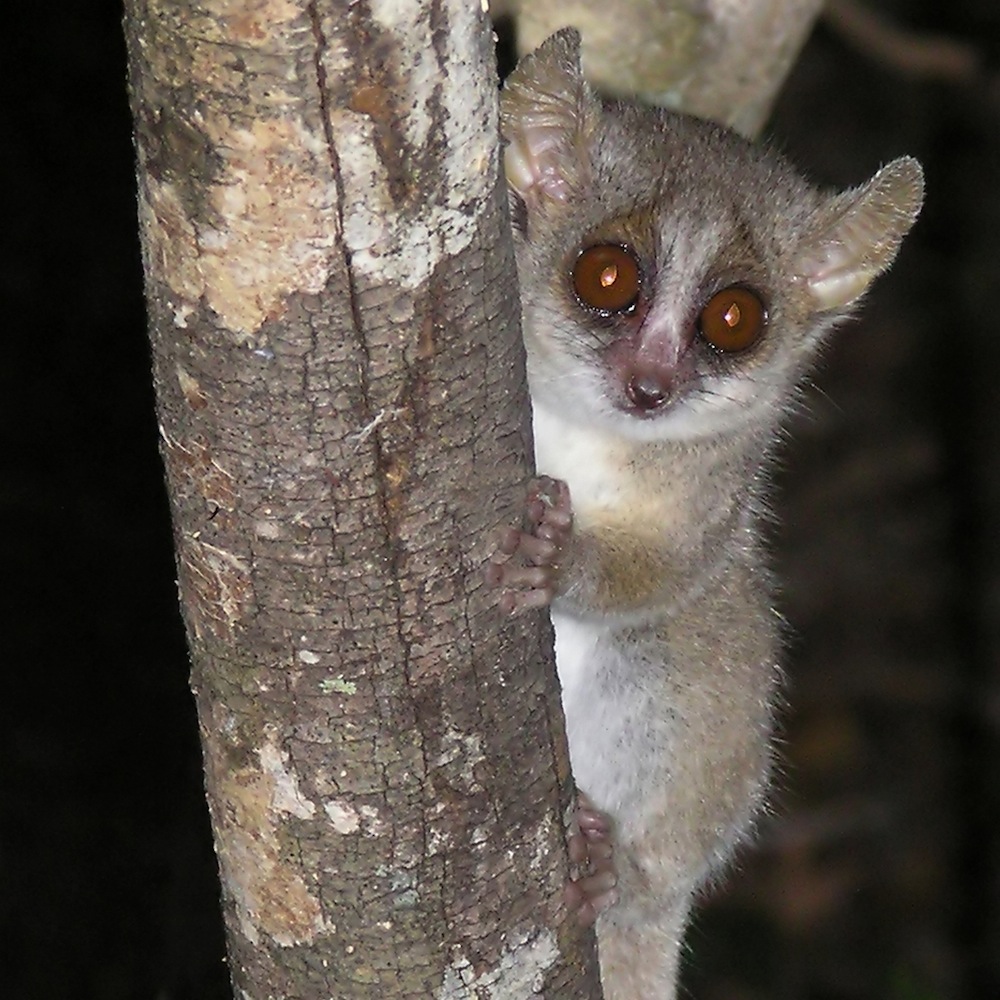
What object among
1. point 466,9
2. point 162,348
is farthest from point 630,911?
point 466,9

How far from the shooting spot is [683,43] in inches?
184

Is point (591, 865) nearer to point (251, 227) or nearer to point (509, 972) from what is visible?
point (509, 972)

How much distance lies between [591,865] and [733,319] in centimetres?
114

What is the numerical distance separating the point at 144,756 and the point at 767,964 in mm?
4509

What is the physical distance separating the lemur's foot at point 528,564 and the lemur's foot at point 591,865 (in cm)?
46

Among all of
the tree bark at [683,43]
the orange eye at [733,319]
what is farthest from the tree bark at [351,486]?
the tree bark at [683,43]

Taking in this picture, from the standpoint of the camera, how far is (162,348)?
2111 millimetres

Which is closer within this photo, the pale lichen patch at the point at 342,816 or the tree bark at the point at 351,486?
the tree bark at the point at 351,486

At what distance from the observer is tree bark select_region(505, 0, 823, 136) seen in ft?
15.2

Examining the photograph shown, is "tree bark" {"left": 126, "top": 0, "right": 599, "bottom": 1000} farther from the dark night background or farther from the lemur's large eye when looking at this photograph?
the dark night background

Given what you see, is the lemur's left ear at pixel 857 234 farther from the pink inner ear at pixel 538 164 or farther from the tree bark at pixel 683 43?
the tree bark at pixel 683 43

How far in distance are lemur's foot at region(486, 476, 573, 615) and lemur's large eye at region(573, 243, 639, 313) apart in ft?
3.08

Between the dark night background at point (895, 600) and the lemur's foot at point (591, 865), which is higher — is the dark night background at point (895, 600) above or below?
below

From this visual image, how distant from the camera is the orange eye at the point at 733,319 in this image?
336 centimetres
